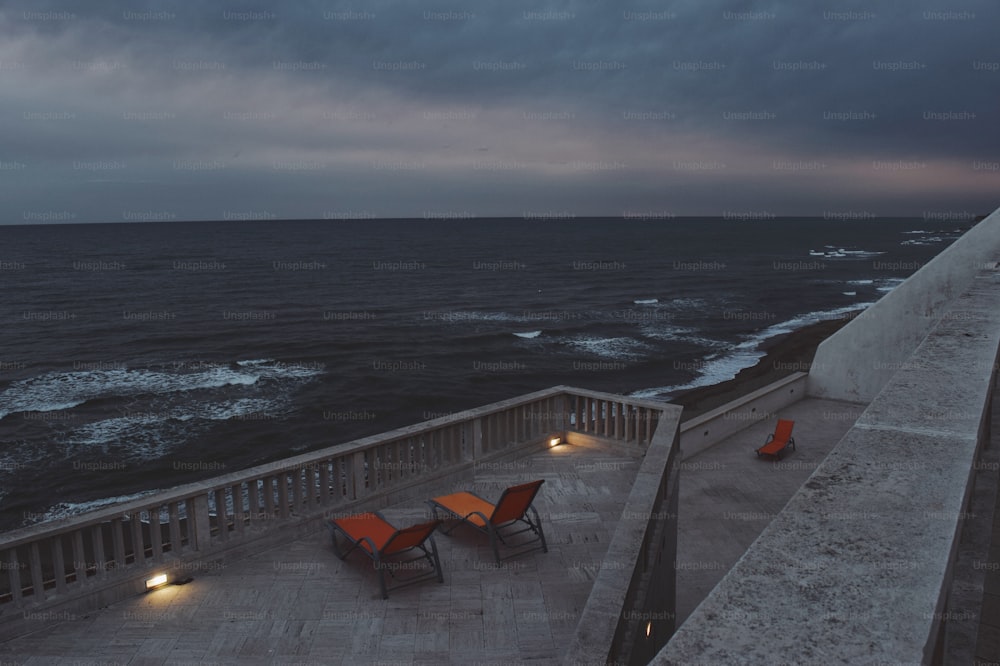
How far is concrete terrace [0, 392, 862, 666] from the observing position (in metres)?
4.96

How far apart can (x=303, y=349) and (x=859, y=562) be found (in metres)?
39.4

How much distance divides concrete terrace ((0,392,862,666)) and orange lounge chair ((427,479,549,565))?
19cm

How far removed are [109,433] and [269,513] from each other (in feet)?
72.2

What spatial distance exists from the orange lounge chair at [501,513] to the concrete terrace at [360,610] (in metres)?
0.19

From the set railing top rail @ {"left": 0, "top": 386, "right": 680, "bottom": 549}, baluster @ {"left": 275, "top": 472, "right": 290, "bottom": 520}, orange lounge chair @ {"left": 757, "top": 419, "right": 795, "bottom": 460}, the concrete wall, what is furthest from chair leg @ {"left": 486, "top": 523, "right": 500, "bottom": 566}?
the concrete wall

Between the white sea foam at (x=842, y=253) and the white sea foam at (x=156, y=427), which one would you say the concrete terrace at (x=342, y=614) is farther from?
the white sea foam at (x=842, y=253)

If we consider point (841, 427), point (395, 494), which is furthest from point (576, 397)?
point (841, 427)

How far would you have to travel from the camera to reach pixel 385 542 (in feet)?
19.4

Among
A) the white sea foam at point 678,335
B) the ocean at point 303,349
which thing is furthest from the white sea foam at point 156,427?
the white sea foam at point 678,335

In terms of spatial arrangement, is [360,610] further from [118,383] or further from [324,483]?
[118,383]

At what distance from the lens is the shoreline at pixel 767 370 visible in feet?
90.6

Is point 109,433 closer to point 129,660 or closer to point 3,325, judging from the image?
point 129,660

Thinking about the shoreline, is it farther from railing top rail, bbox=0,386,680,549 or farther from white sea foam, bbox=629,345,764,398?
railing top rail, bbox=0,386,680,549

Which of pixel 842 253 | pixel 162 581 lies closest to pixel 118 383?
pixel 162 581
